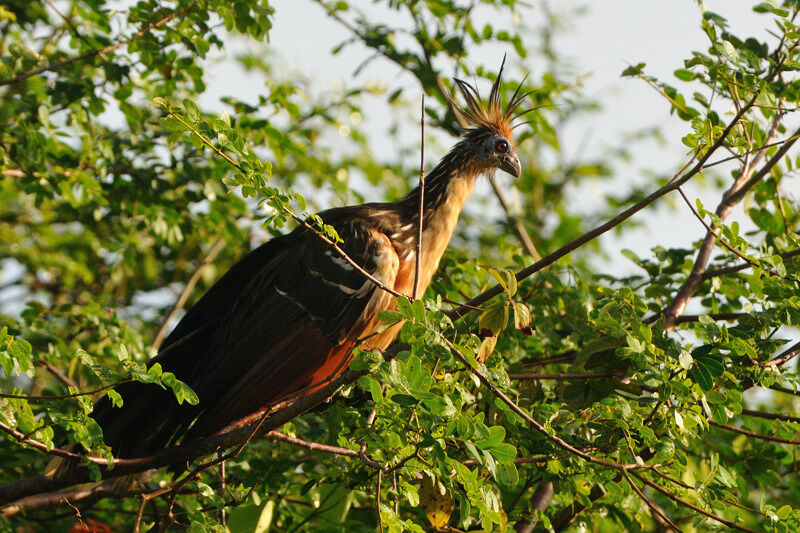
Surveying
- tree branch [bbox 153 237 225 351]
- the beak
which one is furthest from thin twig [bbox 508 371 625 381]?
tree branch [bbox 153 237 225 351]

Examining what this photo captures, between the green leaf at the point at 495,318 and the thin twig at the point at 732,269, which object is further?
the thin twig at the point at 732,269

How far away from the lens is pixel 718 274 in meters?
3.42

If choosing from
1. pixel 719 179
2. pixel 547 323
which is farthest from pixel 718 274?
pixel 719 179

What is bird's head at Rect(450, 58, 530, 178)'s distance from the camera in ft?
14.6

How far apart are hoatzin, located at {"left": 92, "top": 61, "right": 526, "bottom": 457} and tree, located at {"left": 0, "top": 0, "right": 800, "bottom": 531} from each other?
176 millimetres

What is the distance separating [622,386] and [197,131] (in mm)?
1710

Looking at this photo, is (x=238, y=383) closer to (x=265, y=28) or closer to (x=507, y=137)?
(x=265, y=28)

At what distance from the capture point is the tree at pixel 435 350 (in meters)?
2.38

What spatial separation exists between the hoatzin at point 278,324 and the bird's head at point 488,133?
1.51 ft

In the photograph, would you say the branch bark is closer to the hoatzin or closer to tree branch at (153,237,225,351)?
the hoatzin

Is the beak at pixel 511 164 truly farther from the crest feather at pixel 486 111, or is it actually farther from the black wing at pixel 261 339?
the black wing at pixel 261 339

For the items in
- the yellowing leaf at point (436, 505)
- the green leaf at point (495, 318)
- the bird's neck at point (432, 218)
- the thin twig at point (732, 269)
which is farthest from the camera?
the bird's neck at point (432, 218)

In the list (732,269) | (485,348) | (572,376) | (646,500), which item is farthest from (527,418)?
(732,269)

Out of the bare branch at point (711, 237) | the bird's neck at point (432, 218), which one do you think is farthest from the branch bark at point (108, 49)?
the bare branch at point (711, 237)
